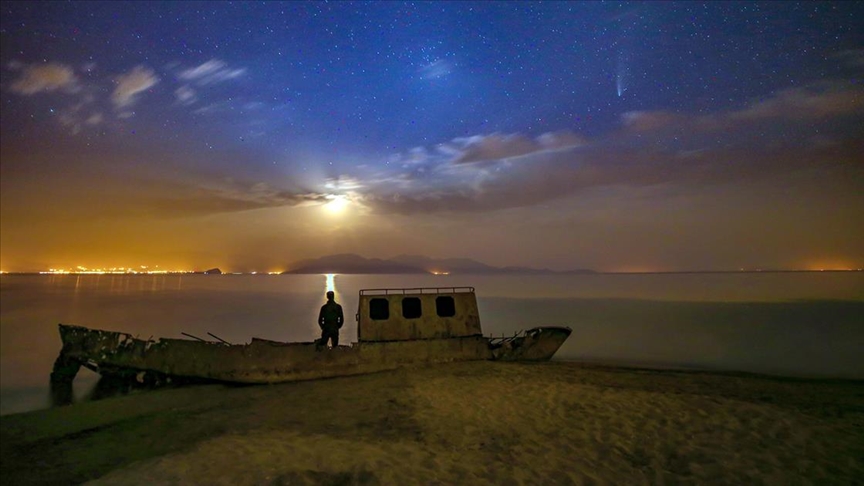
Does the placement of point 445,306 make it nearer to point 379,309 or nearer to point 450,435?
point 379,309

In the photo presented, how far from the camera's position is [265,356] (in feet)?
45.3

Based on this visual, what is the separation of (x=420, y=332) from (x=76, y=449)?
9.64 meters

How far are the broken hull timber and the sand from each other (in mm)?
613

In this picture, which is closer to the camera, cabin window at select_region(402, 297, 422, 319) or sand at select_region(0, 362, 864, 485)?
sand at select_region(0, 362, 864, 485)

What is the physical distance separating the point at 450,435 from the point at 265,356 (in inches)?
315

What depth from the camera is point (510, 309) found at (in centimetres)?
5412

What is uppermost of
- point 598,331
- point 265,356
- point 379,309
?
point 379,309

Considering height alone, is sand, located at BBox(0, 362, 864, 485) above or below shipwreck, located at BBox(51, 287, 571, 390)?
below

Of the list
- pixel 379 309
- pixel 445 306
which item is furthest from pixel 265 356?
pixel 445 306

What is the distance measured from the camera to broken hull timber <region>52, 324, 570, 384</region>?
13805 mm

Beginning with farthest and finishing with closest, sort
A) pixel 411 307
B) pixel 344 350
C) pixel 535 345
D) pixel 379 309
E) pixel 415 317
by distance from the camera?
pixel 535 345, pixel 411 307, pixel 415 317, pixel 379 309, pixel 344 350

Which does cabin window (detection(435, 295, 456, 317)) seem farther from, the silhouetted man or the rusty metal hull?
the silhouetted man

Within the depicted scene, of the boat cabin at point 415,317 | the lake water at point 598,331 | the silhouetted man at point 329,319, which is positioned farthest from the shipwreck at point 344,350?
the lake water at point 598,331

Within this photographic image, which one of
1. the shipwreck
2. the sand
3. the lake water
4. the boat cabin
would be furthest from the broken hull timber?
the lake water
